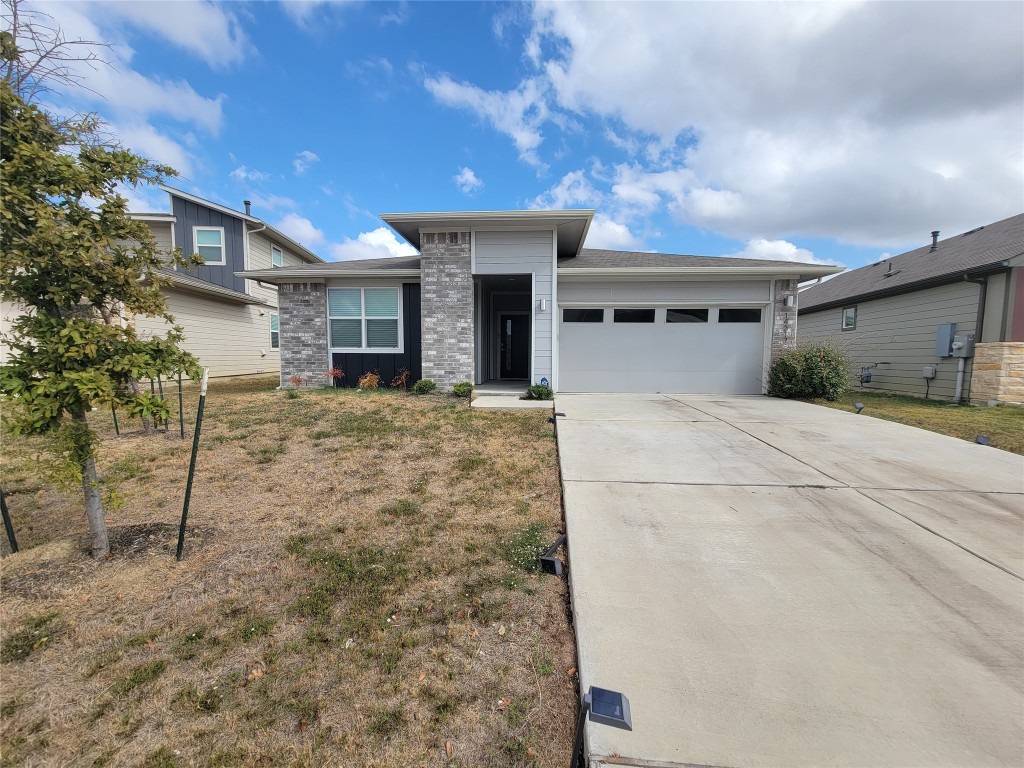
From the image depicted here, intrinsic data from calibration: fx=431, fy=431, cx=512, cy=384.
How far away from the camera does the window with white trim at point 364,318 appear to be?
410 inches

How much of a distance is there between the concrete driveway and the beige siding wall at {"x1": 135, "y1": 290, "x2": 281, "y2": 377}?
43.3ft

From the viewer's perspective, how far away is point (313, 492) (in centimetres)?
397

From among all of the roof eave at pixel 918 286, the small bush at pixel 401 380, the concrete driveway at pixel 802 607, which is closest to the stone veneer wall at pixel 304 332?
the small bush at pixel 401 380

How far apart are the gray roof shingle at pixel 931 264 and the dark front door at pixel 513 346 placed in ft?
33.7

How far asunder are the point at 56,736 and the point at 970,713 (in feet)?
11.3

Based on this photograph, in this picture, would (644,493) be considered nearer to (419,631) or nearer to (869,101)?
(419,631)

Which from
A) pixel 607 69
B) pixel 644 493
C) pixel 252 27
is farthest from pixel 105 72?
pixel 607 69

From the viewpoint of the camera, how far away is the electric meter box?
988 cm

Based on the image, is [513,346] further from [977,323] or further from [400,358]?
[977,323]

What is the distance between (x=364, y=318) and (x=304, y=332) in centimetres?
154

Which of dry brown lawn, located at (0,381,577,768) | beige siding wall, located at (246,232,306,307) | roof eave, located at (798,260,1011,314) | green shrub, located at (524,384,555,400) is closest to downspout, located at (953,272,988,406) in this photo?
roof eave, located at (798,260,1011,314)

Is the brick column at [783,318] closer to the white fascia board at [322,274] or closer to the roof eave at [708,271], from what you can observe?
the roof eave at [708,271]

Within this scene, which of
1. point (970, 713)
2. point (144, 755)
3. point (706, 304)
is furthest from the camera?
point (706, 304)

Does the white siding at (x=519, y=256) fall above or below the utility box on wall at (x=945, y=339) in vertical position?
above
